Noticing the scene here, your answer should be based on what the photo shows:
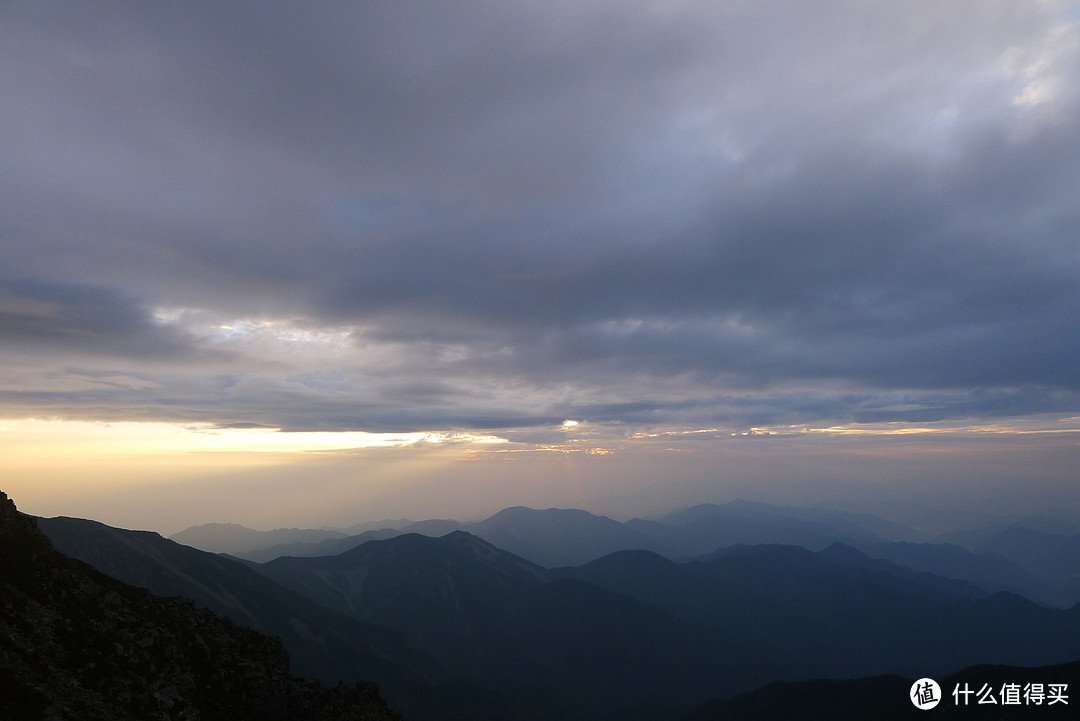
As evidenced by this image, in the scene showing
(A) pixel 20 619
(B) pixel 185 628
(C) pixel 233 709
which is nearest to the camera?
(A) pixel 20 619

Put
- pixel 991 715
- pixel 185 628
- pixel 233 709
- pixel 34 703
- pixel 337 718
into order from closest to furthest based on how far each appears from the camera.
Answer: pixel 34 703 → pixel 233 709 → pixel 185 628 → pixel 337 718 → pixel 991 715

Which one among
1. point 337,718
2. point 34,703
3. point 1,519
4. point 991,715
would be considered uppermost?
point 1,519

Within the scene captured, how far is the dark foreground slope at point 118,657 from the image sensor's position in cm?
4894

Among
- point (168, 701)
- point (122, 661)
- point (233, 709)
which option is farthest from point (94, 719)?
point (233, 709)

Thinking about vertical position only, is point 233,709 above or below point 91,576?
below

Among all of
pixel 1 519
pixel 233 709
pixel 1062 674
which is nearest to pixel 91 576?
pixel 1 519

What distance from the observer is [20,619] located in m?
55.4

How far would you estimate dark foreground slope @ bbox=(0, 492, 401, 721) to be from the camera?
1927 inches

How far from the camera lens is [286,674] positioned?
273ft

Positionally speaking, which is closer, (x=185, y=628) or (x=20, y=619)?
(x=20, y=619)

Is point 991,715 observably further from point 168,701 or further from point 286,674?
point 168,701

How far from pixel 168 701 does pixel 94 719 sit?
38.7ft

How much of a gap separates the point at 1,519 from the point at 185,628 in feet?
89.7

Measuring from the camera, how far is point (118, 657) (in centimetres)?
6019
